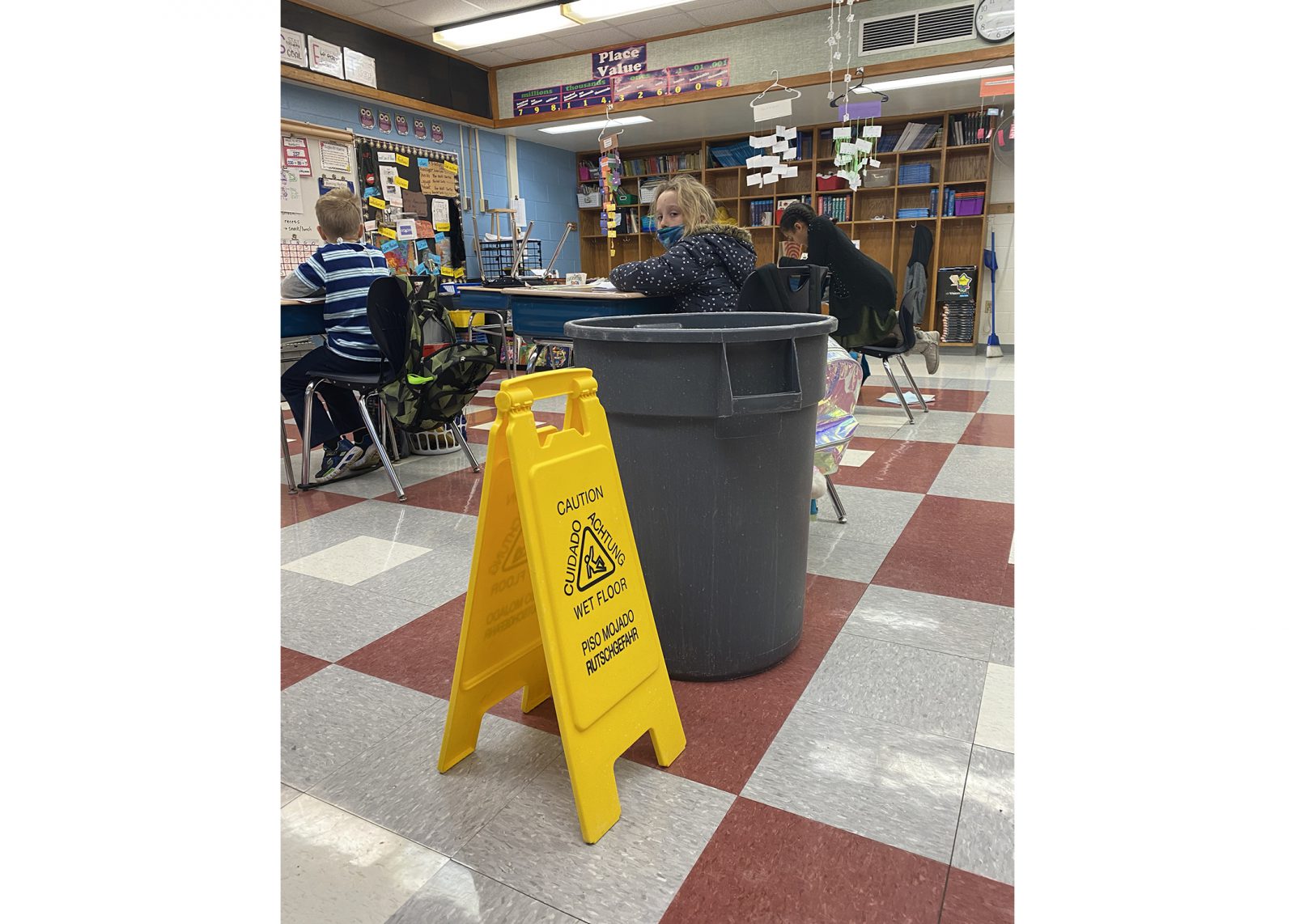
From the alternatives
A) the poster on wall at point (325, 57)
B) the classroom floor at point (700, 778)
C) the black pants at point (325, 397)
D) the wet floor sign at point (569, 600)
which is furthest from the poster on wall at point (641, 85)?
the wet floor sign at point (569, 600)

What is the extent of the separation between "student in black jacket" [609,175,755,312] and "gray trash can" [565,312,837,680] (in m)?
1.34

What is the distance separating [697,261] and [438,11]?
16.1 feet

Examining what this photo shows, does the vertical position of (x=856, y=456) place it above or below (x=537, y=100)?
below

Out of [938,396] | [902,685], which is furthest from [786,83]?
[902,685]

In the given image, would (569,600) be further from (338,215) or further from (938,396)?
(938,396)

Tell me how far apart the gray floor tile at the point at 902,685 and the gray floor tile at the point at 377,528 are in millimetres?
1233

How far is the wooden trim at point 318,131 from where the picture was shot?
19.9ft

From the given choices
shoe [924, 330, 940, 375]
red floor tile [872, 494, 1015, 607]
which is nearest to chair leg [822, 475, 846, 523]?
red floor tile [872, 494, 1015, 607]

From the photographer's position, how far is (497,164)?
27.2ft

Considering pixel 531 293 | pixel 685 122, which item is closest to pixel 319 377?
pixel 531 293

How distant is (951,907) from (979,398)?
4522 millimetres

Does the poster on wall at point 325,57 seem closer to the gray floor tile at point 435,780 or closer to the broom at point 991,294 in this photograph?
the broom at point 991,294

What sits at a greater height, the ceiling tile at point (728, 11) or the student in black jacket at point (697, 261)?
the ceiling tile at point (728, 11)

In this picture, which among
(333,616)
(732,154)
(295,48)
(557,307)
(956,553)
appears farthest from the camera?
(732,154)
